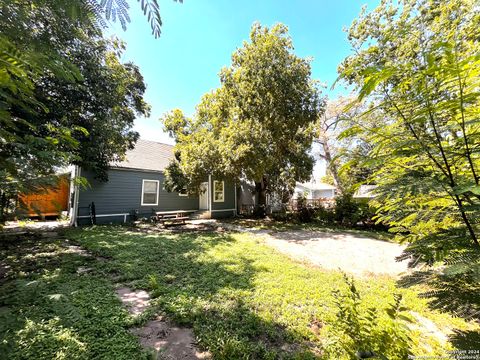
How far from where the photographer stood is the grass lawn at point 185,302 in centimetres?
213

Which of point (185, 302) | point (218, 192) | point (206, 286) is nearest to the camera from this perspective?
point (185, 302)

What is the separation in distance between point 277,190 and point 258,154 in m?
3.89

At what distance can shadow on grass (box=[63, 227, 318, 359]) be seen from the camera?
92.9 inches

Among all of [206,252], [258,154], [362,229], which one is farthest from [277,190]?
[206,252]

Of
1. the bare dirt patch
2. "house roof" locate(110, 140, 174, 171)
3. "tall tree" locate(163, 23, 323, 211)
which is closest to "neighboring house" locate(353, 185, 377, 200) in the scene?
the bare dirt patch

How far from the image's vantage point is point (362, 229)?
10172 mm

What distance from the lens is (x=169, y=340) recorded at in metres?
2.44

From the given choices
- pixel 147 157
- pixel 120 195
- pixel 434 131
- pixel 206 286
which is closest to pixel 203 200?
pixel 147 157

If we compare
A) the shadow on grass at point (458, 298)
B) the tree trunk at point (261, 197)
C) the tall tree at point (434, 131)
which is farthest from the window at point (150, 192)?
the shadow on grass at point (458, 298)

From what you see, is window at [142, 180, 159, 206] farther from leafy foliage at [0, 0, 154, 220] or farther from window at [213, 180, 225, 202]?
window at [213, 180, 225, 202]

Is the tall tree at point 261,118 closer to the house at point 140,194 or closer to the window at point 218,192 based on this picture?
the house at point 140,194

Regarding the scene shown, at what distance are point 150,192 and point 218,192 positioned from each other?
444 cm

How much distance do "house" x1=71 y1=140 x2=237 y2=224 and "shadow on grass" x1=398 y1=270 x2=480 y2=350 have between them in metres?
10.4

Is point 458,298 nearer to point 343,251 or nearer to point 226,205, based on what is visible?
point 343,251
